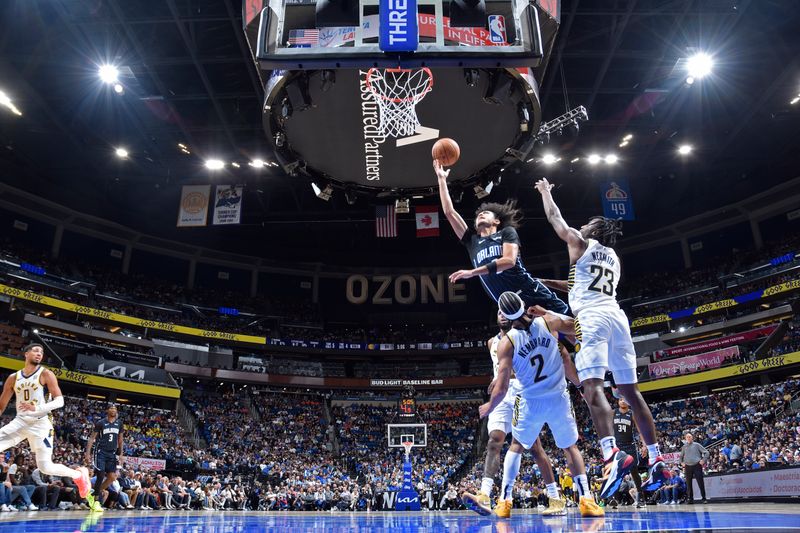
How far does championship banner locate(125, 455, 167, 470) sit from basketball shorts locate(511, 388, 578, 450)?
19690mm

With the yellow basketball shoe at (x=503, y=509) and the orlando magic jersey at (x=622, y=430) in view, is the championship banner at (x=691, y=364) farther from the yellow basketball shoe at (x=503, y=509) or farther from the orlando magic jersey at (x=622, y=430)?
the yellow basketball shoe at (x=503, y=509)

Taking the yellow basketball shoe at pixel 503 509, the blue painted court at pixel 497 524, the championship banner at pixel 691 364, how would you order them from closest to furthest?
the blue painted court at pixel 497 524
the yellow basketball shoe at pixel 503 509
the championship banner at pixel 691 364

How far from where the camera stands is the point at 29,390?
6.98 m

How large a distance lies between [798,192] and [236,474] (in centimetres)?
3165

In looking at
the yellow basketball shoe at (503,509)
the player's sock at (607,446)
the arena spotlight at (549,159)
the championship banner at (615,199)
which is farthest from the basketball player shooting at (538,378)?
the championship banner at (615,199)

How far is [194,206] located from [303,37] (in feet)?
57.7

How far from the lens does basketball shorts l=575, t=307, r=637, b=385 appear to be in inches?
185

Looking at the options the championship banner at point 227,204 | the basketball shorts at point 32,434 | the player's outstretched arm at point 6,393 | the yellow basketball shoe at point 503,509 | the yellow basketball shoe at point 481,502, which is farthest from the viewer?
the championship banner at point 227,204

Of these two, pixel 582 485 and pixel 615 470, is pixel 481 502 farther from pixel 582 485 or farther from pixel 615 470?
pixel 615 470

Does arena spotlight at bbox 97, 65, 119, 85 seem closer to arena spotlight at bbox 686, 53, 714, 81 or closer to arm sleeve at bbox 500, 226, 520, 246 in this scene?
arm sleeve at bbox 500, 226, 520, 246

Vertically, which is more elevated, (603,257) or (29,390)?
(603,257)

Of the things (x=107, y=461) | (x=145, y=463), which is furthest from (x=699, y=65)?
(x=145, y=463)

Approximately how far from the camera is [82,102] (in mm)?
21094

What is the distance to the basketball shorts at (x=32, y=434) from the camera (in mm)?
6662
